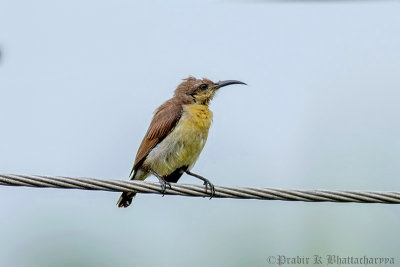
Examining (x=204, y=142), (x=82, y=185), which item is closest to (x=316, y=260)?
(x=204, y=142)

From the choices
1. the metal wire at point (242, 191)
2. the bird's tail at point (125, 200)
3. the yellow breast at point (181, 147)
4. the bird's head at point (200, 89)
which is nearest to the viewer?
the metal wire at point (242, 191)

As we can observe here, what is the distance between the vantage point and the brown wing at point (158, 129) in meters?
7.28

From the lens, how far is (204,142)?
7.32m

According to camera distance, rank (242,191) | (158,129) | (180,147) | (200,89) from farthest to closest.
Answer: (200,89) → (158,129) → (180,147) → (242,191)

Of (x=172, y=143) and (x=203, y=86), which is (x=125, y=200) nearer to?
(x=172, y=143)

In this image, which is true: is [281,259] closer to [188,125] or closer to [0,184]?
[188,125]

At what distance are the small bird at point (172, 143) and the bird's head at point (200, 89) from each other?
0.23 m

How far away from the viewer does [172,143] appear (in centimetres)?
721

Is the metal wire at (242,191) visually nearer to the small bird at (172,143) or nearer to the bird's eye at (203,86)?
the small bird at (172,143)

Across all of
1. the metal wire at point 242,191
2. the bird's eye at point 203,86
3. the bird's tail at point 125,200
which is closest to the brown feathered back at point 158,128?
the bird's tail at point 125,200

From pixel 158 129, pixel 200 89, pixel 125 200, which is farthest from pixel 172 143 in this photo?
pixel 200 89

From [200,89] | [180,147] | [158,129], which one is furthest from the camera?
[200,89]

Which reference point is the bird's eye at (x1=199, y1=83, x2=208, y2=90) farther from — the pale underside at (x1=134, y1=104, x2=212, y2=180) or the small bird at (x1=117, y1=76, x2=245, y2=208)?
the pale underside at (x1=134, y1=104, x2=212, y2=180)

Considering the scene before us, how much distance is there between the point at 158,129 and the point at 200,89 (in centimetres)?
84
